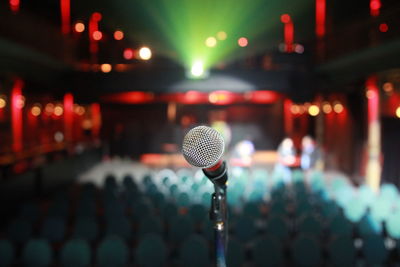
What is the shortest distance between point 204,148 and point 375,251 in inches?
194

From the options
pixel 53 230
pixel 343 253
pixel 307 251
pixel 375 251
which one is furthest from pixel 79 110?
pixel 375 251

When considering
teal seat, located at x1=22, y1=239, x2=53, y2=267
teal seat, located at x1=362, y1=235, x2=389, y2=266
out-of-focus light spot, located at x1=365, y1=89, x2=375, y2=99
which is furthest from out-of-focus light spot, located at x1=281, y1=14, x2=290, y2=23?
teal seat, located at x1=22, y1=239, x2=53, y2=267

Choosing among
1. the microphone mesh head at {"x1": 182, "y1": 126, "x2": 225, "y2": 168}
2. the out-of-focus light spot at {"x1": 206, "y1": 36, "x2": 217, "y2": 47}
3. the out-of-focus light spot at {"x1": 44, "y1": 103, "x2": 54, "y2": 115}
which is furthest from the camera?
the out-of-focus light spot at {"x1": 44, "y1": 103, "x2": 54, "y2": 115}

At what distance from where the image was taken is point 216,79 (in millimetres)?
14758

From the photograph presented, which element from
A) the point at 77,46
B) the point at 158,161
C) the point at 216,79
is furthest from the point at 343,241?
the point at 158,161

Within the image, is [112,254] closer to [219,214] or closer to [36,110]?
[219,214]

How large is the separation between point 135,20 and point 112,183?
6357 mm

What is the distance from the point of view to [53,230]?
664 cm

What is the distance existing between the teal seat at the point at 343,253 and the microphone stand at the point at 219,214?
4177 millimetres

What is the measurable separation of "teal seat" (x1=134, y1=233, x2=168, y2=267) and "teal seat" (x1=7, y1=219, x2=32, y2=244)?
1.83 meters

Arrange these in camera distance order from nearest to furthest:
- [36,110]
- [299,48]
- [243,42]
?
[243,42] < [36,110] < [299,48]

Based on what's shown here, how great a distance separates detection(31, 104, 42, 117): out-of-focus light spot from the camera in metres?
15.6

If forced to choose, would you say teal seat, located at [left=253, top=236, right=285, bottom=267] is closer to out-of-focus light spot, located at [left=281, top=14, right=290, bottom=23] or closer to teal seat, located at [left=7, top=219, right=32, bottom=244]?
teal seat, located at [left=7, top=219, right=32, bottom=244]

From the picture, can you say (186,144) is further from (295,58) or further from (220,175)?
(295,58)
